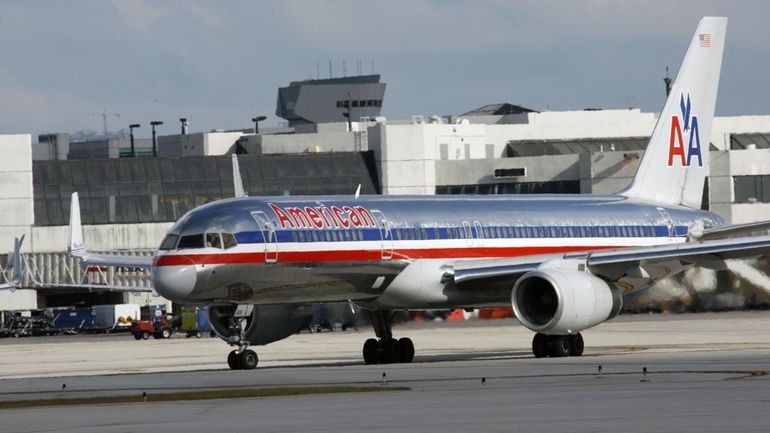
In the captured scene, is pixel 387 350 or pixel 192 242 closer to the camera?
pixel 192 242

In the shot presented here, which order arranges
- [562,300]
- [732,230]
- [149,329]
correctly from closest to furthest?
1. [562,300]
2. [732,230]
3. [149,329]

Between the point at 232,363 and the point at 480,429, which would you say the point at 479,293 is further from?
the point at 480,429

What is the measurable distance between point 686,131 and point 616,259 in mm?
12216

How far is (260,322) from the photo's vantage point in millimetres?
44469

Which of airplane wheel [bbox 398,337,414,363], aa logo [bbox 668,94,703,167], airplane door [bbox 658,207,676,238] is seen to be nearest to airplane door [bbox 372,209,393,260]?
airplane wheel [bbox 398,337,414,363]

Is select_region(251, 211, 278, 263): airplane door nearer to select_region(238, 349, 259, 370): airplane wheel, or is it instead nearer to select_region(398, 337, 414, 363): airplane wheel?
select_region(238, 349, 259, 370): airplane wheel

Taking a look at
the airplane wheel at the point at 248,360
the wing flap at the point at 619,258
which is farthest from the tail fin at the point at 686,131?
the airplane wheel at the point at 248,360

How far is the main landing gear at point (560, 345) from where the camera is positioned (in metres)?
45.5

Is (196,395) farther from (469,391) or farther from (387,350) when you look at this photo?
(387,350)

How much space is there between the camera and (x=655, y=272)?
4838 centimetres

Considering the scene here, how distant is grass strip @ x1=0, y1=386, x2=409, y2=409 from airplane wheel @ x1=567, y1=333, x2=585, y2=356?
14.0 m

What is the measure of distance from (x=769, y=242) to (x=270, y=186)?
71236 mm

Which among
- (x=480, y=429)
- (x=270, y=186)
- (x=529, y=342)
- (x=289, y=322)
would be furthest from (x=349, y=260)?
(x=270, y=186)

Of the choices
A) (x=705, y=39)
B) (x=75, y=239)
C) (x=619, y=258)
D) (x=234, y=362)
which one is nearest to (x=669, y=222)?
(x=705, y=39)
